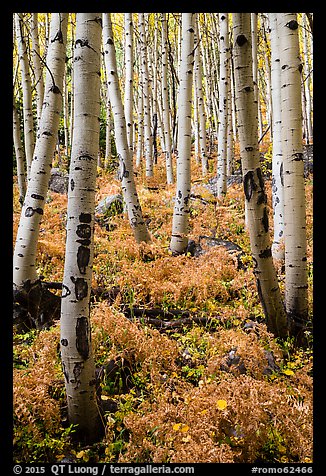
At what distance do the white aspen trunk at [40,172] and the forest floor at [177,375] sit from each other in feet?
2.69

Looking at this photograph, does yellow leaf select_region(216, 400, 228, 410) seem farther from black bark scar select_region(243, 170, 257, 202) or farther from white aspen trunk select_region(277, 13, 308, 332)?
black bark scar select_region(243, 170, 257, 202)

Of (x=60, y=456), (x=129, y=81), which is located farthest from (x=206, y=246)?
(x=129, y=81)

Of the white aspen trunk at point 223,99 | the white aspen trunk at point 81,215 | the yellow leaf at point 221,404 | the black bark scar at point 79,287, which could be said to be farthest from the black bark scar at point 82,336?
the white aspen trunk at point 223,99

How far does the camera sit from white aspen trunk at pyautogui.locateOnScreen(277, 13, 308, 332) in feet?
11.9

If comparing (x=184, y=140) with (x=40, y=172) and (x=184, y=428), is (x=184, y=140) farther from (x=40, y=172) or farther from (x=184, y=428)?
(x=184, y=428)

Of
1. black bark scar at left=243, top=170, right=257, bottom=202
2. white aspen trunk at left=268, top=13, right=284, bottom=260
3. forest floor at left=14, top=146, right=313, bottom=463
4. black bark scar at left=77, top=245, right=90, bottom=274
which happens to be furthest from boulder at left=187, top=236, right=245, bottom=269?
black bark scar at left=77, top=245, right=90, bottom=274

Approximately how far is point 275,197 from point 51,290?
3.85 meters

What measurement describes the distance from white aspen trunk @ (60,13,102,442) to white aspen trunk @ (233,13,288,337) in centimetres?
130

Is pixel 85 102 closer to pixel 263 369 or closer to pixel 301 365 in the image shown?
pixel 263 369

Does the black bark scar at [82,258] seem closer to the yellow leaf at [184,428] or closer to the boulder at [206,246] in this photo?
the yellow leaf at [184,428]

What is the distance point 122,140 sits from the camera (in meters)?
6.34

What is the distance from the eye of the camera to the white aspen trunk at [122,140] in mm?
6273
